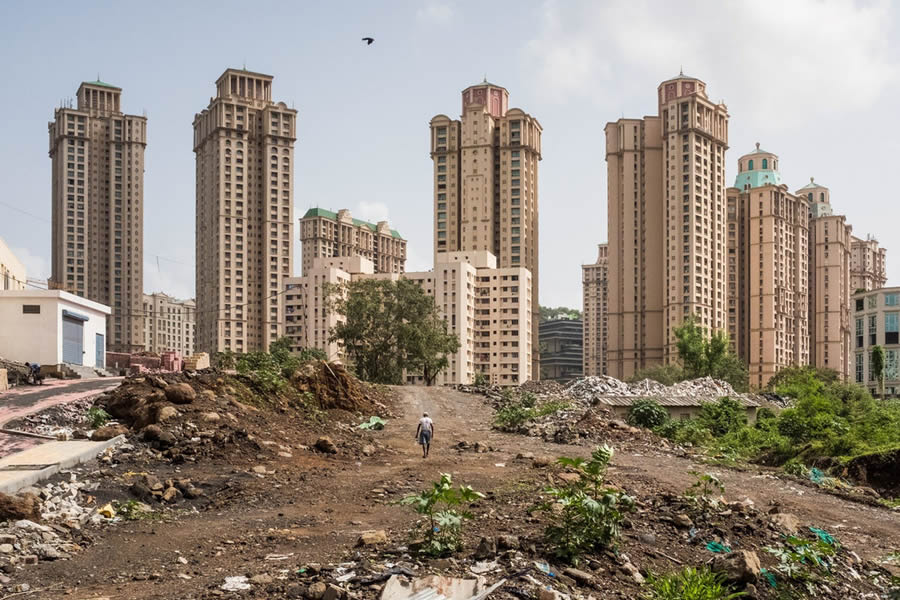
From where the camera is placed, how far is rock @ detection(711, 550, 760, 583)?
8953mm

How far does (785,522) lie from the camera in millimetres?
11578

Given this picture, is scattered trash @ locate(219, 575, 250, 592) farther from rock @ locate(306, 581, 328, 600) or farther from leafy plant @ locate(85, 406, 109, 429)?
leafy plant @ locate(85, 406, 109, 429)

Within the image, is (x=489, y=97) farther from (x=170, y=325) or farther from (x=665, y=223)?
(x=170, y=325)

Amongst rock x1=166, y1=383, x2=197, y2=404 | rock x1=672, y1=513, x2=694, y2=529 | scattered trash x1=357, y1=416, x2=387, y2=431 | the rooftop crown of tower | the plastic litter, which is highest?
the rooftop crown of tower

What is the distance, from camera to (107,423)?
1864 cm

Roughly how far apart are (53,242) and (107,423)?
96471mm

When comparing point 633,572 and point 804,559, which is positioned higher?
point 633,572

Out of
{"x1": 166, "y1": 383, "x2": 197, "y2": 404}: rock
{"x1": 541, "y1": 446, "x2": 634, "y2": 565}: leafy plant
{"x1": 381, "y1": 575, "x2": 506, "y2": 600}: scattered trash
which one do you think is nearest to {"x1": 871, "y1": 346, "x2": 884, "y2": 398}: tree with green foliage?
{"x1": 166, "y1": 383, "x2": 197, "y2": 404}: rock

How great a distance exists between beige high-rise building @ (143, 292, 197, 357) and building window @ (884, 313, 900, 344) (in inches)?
3836

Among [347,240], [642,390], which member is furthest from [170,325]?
[642,390]

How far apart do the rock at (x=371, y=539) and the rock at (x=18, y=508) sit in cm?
459

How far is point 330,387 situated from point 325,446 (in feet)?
26.8

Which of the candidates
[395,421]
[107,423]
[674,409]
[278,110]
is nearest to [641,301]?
[278,110]

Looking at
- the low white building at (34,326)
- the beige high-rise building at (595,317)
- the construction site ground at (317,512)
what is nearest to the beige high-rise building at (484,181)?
the beige high-rise building at (595,317)
